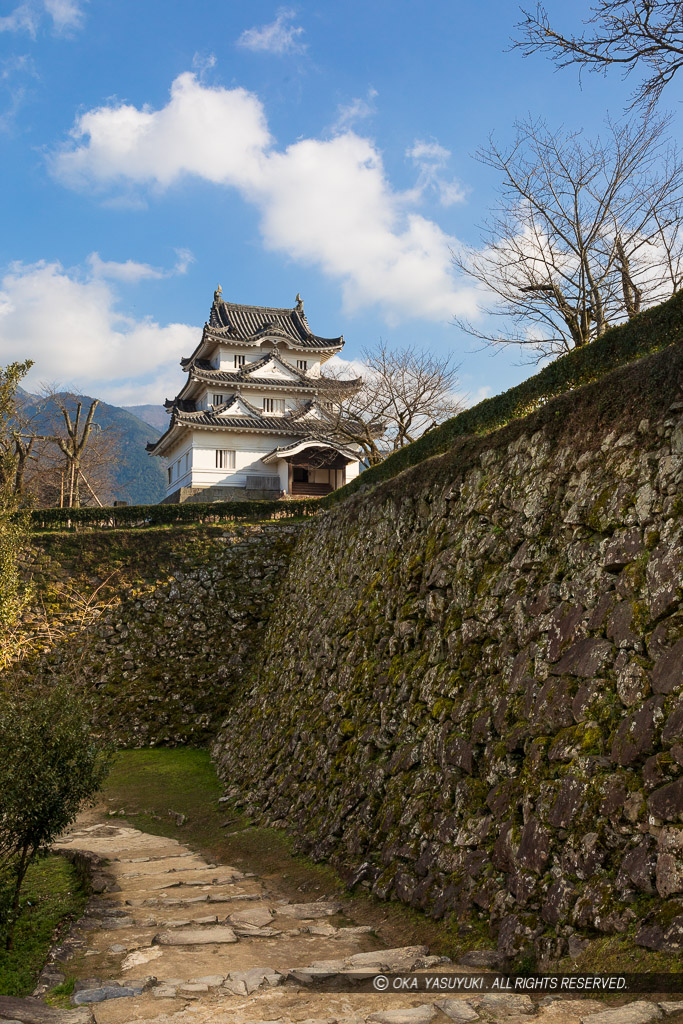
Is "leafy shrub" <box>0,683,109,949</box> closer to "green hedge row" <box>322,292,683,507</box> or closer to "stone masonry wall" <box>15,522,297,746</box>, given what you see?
"green hedge row" <box>322,292,683,507</box>

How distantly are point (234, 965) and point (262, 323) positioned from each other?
4099cm

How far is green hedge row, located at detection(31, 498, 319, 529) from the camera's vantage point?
90.7 ft

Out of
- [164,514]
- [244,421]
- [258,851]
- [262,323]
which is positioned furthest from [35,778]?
[262,323]

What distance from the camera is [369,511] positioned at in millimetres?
15680

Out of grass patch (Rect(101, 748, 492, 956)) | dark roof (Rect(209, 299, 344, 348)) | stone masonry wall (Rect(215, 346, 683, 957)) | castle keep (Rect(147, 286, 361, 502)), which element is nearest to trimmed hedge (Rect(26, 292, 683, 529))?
stone masonry wall (Rect(215, 346, 683, 957))

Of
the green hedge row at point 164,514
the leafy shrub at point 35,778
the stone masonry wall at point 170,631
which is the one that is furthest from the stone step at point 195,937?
the green hedge row at point 164,514

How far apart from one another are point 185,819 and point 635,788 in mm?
10705

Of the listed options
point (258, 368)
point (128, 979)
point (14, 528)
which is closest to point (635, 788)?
point (128, 979)

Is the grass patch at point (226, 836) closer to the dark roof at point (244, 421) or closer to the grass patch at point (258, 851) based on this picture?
the grass patch at point (258, 851)

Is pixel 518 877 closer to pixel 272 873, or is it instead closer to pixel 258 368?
pixel 272 873

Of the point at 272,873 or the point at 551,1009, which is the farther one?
the point at 272,873

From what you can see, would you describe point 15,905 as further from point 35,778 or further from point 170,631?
point 170,631

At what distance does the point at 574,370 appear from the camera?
35.1 ft

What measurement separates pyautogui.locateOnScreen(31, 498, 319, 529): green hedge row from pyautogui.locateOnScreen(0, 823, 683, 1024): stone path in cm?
1837
